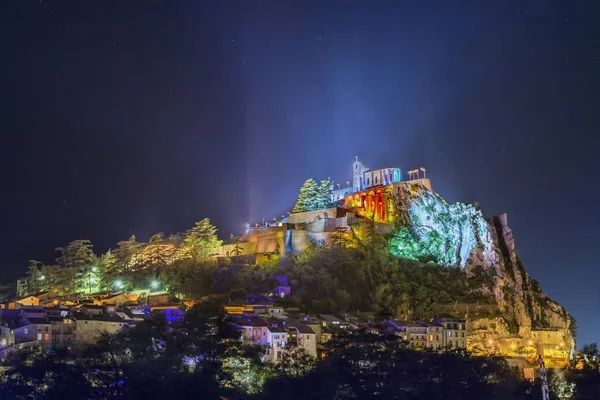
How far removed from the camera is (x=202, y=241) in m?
78.2

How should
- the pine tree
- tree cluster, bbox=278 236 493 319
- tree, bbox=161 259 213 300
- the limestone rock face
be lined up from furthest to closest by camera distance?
the pine tree → the limestone rock face → tree, bbox=161 259 213 300 → tree cluster, bbox=278 236 493 319

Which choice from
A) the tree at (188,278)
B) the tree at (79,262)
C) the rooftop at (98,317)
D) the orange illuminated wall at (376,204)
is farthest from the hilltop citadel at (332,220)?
the rooftop at (98,317)

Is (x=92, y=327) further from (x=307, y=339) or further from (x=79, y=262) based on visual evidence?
(x=79, y=262)

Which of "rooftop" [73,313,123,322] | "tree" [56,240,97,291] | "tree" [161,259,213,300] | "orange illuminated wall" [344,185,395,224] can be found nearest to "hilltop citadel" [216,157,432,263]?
"orange illuminated wall" [344,185,395,224]

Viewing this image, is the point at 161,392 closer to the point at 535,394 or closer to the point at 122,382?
the point at 122,382

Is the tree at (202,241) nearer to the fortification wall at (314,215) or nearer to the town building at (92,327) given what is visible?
the fortification wall at (314,215)

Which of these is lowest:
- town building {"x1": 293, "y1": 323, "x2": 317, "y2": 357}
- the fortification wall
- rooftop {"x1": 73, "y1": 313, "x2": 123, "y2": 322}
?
town building {"x1": 293, "y1": 323, "x2": 317, "y2": 357}

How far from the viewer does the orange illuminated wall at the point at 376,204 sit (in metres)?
79.5

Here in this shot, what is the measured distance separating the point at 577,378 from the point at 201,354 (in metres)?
24.1

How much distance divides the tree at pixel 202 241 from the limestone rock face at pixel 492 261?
805 inches

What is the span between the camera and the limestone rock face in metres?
65.1

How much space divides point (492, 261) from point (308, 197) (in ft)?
77.3

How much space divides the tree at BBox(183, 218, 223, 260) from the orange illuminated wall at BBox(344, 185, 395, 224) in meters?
16.0

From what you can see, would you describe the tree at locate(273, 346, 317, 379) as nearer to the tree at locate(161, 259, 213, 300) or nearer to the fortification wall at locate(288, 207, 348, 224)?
the tree at locate(161, 259, 213, 300)
